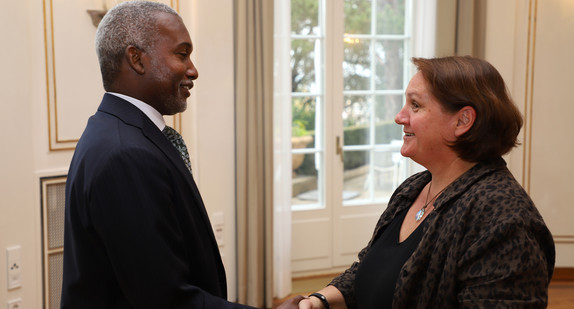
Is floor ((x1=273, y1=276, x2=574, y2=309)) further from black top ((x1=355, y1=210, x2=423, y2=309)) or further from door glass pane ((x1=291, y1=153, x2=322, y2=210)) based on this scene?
black top ((x1=355, y1=210, x2=423, y2=309))

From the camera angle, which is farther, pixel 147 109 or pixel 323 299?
pixel 323 299

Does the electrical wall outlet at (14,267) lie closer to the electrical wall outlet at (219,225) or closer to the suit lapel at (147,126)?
the electrical wall outlet at (219,225)

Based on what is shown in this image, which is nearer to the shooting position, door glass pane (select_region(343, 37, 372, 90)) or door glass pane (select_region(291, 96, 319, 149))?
door glass pane (select_region(291, 96, 319, 149))

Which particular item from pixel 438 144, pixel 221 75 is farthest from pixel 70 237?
pixel 221 75

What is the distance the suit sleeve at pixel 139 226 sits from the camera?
1.34 m

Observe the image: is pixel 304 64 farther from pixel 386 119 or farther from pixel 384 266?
pixel 384 266

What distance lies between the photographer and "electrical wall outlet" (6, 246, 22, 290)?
10.1 feet

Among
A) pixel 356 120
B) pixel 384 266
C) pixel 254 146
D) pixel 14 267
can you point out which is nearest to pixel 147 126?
pixel 384 266

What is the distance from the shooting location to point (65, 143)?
3.38 metres

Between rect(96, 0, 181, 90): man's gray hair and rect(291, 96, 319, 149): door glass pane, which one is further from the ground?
rect(96, 0, 181, 90): man's gray hair

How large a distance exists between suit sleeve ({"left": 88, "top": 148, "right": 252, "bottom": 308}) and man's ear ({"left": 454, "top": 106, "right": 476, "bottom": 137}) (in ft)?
2.67

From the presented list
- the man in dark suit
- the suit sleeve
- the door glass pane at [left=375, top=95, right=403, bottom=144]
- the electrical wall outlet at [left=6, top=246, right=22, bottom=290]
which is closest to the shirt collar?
the man in dark suit

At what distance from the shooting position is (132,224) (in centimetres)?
134

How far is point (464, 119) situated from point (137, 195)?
0.90 metres
